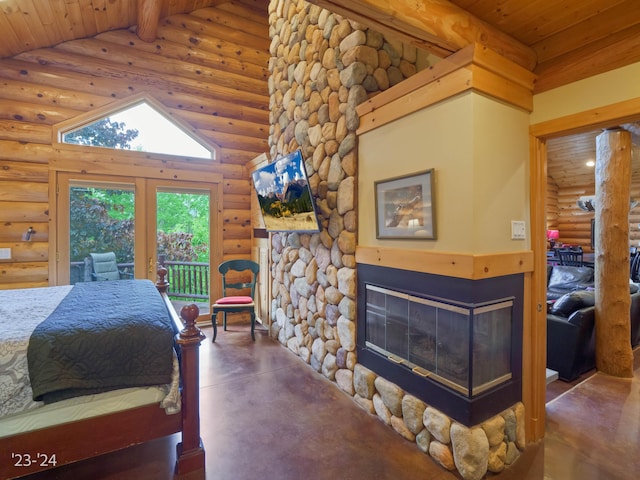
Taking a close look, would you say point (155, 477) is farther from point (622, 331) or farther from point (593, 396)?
point (622, 331)

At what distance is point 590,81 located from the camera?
1.81m

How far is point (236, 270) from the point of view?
15.0ft

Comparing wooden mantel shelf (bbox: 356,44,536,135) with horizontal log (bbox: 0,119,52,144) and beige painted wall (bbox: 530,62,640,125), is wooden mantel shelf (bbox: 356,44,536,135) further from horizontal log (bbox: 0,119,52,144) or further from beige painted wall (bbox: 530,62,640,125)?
horizontal log (bbox: 0,119,52,144)

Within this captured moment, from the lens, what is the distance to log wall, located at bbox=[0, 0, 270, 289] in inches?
138

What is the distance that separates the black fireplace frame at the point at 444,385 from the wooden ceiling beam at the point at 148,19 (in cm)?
390

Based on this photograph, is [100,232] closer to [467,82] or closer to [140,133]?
[140,133]

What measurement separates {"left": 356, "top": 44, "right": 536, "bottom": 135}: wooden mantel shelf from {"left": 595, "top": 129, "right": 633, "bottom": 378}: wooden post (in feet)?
5.92

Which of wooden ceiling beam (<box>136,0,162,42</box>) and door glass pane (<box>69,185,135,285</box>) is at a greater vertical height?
wooden ceiling beam (<box>136,0,162,42</box>)

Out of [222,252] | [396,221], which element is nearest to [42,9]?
[222,252]

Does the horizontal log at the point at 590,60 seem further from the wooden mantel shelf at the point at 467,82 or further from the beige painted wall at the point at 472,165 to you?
the beige painted wall at the point at 472,165

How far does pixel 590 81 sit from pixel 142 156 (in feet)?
14.5

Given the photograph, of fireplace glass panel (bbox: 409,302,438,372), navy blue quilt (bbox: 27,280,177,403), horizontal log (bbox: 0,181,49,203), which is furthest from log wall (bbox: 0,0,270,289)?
fireplace glass panel (bbox: 409,302,438,372)

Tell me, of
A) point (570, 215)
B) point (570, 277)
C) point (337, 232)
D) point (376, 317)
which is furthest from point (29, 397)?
point (570, 215)

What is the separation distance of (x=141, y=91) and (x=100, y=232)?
6.07 ft
